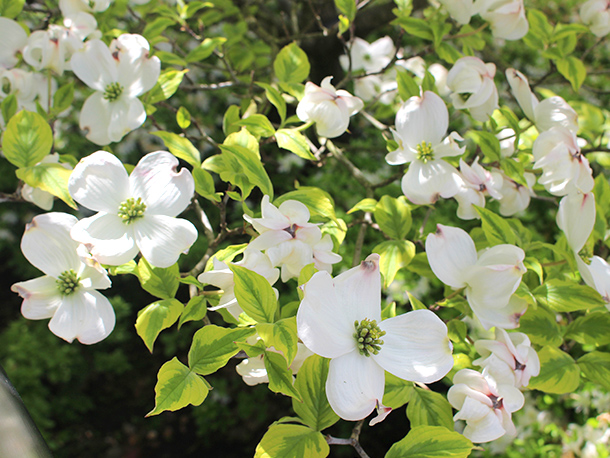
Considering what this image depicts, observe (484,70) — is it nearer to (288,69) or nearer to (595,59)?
(288,69)

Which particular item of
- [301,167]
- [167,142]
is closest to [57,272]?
[167,142]

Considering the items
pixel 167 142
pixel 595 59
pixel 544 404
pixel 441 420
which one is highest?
pixel 167 142

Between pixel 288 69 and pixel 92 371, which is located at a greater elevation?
pixel 288 69

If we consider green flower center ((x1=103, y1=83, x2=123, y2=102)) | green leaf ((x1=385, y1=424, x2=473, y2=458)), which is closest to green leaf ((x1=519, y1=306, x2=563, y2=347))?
green leaf ((x1=385, y1=424, x2=473, y2=458))

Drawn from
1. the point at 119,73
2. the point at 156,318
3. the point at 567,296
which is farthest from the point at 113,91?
the point at 567,296

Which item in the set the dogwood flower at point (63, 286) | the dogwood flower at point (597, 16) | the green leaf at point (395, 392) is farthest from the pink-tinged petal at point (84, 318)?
the dogwood flower at point (597, 16)

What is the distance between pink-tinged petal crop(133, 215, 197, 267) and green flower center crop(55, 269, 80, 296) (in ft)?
0.30

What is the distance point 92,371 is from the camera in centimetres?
167

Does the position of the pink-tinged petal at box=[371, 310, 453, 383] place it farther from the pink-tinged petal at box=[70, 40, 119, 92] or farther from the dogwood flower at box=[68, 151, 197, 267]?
the pink-tinged petal at box=[70, 40, 119, 92]

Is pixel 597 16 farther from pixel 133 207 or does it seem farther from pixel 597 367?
pixel 133 207

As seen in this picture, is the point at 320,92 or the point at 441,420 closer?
the point at 441,420

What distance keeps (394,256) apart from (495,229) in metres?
0.14

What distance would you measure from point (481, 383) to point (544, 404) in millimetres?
931

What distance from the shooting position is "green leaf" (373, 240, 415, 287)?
0.61 metres
